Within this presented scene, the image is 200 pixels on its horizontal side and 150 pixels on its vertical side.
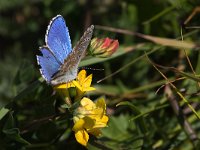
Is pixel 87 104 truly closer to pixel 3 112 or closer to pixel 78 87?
pixel 78 87

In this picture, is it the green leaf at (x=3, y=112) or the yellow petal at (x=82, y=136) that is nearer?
the yellow petal at (x=82, y=136)

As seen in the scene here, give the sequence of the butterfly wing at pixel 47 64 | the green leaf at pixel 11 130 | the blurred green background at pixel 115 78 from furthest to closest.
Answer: the blurred green background at pixel 115 78, the green leaf at pixel 11 130, the butterfly wing at pixel 47 64

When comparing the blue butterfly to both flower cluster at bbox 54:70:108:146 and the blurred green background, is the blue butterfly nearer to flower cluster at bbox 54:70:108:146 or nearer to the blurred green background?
flower cluster at bbox 54:70:108:146

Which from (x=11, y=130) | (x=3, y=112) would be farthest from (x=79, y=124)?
(x=3, y=112)

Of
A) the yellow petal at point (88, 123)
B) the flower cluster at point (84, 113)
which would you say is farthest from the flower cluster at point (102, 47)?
the yellow petal at point (88, 123)

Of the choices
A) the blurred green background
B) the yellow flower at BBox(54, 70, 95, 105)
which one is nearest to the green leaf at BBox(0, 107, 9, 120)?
the blurred green background

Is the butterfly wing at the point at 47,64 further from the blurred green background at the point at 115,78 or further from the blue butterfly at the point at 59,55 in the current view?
the blurred green background at the point at 115,78

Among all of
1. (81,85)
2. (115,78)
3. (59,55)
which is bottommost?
(115,78)
